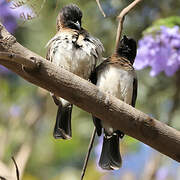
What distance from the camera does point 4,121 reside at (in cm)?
376

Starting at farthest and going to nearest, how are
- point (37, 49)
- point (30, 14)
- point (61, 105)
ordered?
point (37, 49), point (61, 105), point (30, 14)

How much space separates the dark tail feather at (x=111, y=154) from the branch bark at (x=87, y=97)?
2.21ft

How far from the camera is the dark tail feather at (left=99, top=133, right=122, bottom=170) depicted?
246 cm

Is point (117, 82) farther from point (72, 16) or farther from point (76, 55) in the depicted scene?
point (72, 16)

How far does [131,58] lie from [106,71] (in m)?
0.29

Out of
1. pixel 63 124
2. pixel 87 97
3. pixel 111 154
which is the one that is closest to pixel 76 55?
pixel 63 124

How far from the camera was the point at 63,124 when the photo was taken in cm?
264

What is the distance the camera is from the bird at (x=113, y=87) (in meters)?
2.50

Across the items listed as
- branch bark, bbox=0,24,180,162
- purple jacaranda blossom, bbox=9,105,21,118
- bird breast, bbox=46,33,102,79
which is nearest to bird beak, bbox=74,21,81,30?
bird breast, bbox=46,33,102,79

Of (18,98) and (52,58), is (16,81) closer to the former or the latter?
(18,98)

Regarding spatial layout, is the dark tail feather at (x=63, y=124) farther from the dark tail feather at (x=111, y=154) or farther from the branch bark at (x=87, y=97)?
the branch bark at (x=87, y=97)

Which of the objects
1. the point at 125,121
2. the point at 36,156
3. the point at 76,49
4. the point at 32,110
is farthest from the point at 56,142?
the point at 125,121

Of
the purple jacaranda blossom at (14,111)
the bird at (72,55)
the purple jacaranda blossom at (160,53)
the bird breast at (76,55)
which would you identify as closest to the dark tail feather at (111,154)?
the bird at (72,55)

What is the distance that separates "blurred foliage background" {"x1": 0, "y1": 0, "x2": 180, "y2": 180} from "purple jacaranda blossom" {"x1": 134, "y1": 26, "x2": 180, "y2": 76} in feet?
0.84
